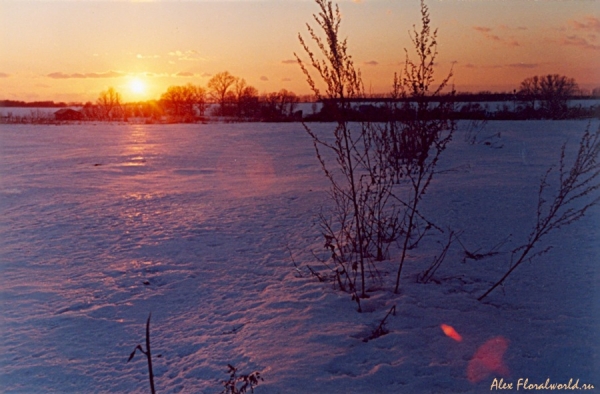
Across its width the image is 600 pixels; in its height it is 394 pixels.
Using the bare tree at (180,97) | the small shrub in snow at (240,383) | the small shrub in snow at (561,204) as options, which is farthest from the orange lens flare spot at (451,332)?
the bare tree at (180,97)

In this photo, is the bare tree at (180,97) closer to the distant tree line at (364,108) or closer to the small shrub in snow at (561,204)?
the distant tree line at (364,108)

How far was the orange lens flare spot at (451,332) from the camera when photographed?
10.6 ft

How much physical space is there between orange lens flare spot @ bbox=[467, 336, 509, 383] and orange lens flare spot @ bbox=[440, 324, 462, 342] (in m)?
0.17

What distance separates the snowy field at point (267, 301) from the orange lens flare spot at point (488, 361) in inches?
0.4

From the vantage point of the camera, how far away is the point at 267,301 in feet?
13.7

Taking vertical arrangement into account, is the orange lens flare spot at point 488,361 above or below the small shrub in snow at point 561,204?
below

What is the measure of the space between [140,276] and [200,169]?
24.0 ft

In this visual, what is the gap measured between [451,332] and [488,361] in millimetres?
376

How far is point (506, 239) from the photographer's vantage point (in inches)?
204

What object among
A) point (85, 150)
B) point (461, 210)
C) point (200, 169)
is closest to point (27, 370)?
point (461, 210)
